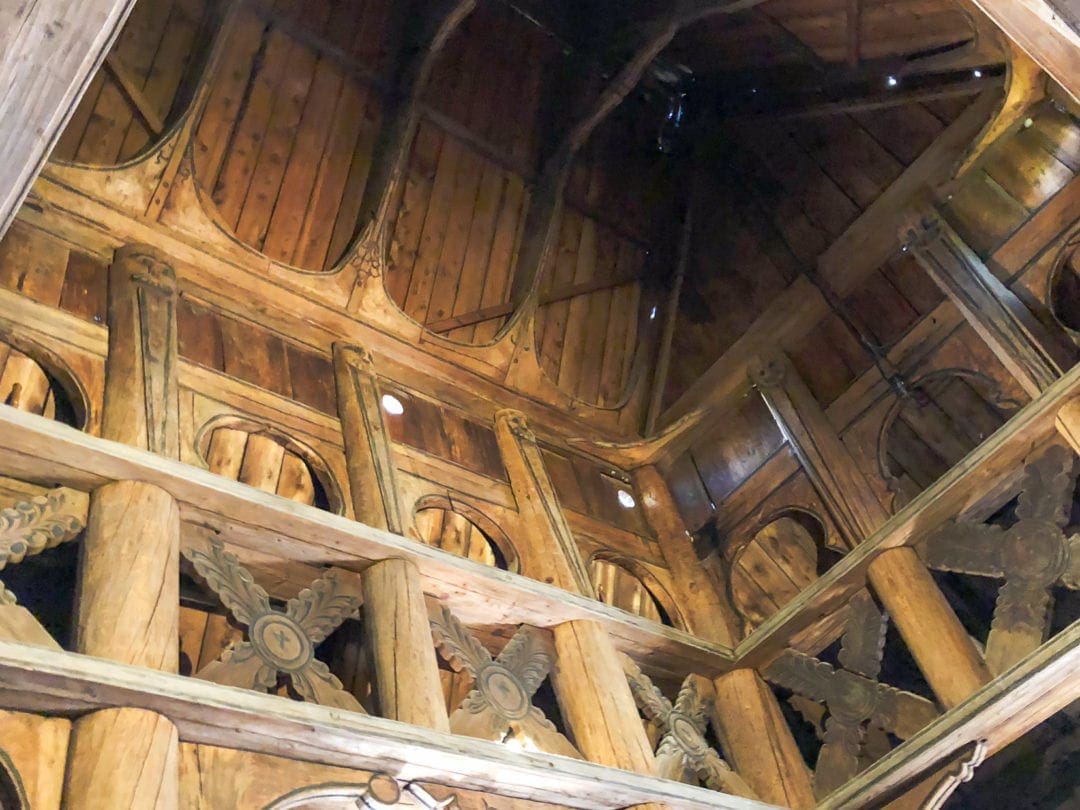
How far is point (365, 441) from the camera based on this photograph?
12.8ft

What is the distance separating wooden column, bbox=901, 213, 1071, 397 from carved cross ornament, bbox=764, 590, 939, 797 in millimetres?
1087

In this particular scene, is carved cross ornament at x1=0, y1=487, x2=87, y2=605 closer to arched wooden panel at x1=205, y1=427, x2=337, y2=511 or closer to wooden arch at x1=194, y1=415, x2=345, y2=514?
wooden arch at x1=194, y1=415, x2=345, y2=514

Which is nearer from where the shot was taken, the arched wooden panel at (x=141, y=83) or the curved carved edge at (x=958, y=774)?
the curved carved edge at (x=958, y=774)

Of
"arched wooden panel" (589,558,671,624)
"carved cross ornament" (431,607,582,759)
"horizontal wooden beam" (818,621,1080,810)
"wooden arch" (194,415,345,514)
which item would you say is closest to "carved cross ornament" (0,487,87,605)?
"wooden arch" (194,415,345,514)

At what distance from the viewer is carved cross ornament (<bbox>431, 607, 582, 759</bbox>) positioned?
3238mm

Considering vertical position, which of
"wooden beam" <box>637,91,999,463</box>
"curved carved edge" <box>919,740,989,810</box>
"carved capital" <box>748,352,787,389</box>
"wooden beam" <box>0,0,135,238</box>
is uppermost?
"wooden beam" <box>637,91,999,463</box>

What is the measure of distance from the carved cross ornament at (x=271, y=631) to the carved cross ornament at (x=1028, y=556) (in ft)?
7.14

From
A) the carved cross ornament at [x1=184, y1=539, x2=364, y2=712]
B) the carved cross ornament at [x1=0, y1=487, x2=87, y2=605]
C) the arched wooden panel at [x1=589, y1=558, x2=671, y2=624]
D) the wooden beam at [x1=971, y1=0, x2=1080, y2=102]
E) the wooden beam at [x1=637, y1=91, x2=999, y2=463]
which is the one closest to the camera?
the wooden beam at [x1=971, y1=0, x2=1080, y2=102]

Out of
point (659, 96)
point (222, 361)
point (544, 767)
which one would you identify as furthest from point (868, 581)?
point (659, 96)

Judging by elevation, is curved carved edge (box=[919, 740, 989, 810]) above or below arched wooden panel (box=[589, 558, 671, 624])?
below

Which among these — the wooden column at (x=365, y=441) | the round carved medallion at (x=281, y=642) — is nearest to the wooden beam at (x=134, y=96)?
the wooden column at (x=365, y=441)

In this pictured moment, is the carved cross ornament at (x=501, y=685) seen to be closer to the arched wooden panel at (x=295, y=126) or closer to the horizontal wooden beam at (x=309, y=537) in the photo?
the horizontal wooden beam at (x=309, y=537)

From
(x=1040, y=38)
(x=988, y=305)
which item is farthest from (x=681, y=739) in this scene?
(x=1040, y=38)

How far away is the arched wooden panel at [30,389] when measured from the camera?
135 inches
